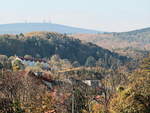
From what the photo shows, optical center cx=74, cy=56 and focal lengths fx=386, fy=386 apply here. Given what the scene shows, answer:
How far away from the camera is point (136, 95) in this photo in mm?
30188

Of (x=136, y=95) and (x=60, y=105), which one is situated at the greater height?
(x=136, y=95)

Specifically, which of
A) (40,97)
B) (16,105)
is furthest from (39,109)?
(16,105)

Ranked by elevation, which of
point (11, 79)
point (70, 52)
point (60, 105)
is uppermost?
point (11, 79)

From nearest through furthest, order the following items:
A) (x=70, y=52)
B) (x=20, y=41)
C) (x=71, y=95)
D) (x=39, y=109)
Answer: (x=39, y=109), (x=71, y=95), (x=20, y=41), (x=70, y=52)

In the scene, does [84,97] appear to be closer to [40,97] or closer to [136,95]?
[40,97]

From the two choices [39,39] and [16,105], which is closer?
[16,105]

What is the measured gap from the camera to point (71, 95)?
44281 mm

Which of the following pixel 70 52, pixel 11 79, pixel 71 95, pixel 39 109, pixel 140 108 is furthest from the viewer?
pixel 70 52

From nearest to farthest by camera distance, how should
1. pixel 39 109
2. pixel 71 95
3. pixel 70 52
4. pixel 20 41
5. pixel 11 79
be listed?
1. pixel 39 109
2. pixel 11 79
3. pixel 71 95
4. pixel 20 41
5. pixel 70 52

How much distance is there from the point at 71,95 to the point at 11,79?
25.9 ft

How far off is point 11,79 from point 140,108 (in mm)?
15688

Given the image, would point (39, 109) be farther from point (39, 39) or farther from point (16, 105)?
point (39, 39)

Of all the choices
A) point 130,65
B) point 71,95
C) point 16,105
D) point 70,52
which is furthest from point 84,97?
point 70,52

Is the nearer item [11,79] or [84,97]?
[11,79]
